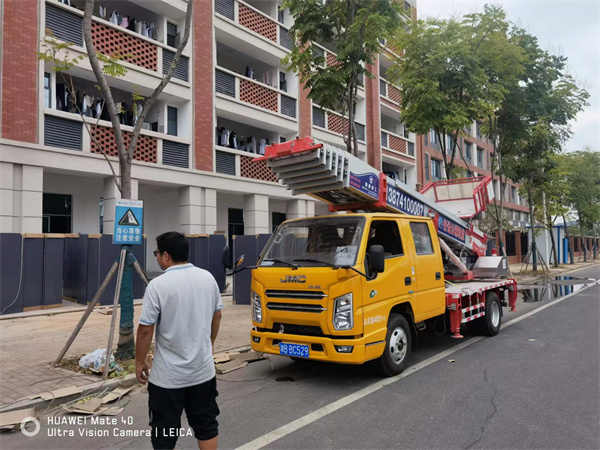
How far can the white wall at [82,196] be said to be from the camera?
45.3 feet

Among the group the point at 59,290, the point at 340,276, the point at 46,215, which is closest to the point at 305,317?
the point at 340,276

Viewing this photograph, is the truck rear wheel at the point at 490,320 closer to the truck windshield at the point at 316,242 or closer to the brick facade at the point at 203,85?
the truck windshield at the point at 316,242

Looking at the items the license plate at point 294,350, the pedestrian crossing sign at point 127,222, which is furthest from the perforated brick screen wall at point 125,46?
the license plate at point 294,350

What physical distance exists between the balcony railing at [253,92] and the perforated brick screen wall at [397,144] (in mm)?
8108

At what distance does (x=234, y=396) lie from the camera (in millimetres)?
5082

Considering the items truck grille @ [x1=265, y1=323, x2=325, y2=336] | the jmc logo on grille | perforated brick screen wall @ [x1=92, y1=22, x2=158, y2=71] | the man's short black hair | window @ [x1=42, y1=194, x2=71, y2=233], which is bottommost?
truck grille @ [x1=265, y1=323, x2=325, y2=336]

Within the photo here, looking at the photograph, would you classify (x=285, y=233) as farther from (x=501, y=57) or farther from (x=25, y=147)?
(x=501, y=57)

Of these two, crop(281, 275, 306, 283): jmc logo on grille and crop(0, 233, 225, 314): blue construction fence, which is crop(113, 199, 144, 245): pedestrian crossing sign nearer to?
crop(281, 275, 306, 283): jmc logo on grille

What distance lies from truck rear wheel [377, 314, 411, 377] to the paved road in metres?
0.15

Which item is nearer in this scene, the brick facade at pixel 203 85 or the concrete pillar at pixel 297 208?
the brick facade at pixel 203 85

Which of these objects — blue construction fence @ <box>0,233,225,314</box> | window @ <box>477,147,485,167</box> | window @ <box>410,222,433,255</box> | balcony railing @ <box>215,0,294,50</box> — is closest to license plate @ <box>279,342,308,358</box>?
window @ <box>410,222,433,255</box>

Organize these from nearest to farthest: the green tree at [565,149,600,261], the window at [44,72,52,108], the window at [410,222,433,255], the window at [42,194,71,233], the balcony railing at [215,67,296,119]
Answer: the window at [410,222,433,255] < the window at [44,72,52,108] < the window at [42,194,71,233] < the balcony railing at [215,67,296,119] < the green tree at [565,149,600,261]

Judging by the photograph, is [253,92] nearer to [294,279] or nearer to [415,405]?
[294,279]

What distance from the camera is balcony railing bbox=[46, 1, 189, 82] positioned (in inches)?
471
